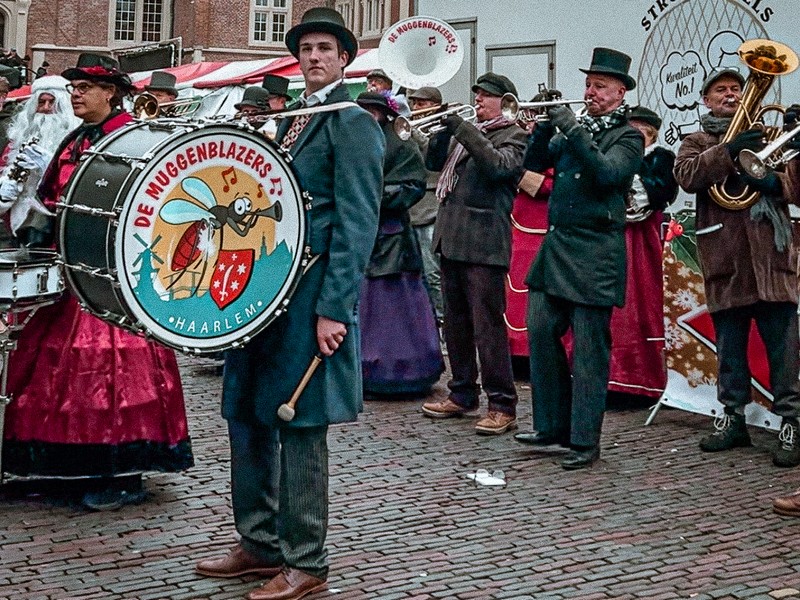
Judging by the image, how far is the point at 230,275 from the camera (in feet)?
14.2

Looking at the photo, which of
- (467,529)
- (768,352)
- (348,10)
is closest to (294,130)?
(467,529)

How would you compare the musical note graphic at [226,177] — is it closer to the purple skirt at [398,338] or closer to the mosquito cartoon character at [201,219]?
the mosquito cartoon character at [201,219]

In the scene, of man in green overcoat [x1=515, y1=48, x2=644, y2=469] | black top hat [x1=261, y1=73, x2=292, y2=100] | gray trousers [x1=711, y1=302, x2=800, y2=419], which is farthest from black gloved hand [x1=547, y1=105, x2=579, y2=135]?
black top hat [x1=261, y1=73, x2=292, y2=100]

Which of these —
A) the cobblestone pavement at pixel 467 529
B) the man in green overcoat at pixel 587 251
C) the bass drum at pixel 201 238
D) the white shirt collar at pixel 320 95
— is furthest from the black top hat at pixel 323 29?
the man in green overcoat at pixel 587 251

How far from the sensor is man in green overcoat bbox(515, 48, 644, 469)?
21.4 feet

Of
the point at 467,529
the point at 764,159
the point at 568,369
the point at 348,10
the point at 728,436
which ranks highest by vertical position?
the point at 348,10

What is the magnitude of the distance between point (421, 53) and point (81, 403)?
5966 millimetres

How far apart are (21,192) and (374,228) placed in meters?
2.01

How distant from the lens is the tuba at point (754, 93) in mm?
6688

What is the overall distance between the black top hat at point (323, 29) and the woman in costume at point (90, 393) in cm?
144

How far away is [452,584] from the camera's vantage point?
4762 millimetres

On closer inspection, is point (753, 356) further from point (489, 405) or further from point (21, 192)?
point (21, 192)

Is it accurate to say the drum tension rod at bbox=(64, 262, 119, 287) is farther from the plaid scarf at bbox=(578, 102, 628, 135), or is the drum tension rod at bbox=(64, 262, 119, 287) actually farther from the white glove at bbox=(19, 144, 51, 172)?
the plaid scarf at bbox=(578, 102, 628, 135)

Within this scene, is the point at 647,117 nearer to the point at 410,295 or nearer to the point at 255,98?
Answer: the point at 410,295
